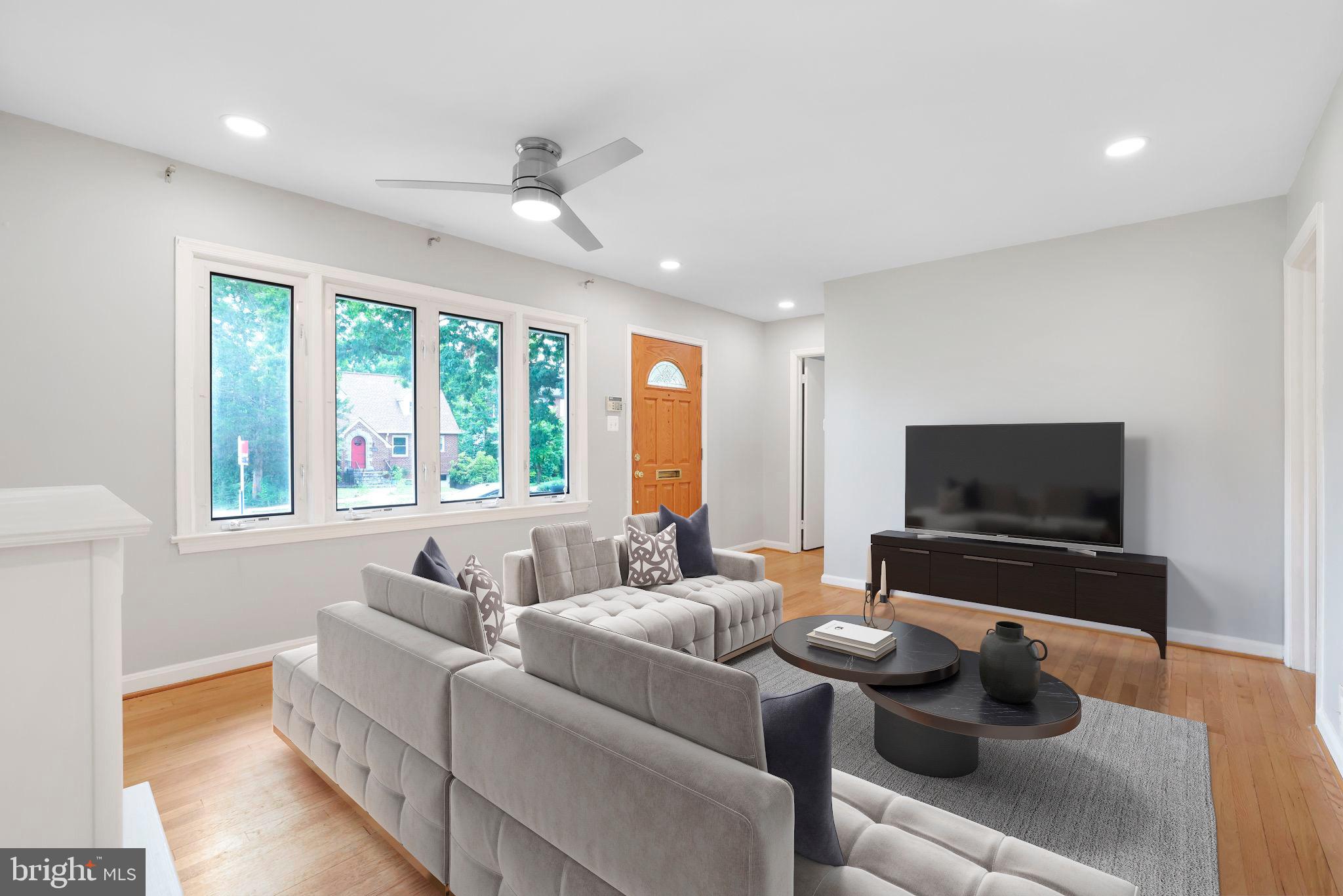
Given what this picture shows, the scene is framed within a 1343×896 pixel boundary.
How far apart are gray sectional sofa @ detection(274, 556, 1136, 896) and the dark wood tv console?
2222 millimetres

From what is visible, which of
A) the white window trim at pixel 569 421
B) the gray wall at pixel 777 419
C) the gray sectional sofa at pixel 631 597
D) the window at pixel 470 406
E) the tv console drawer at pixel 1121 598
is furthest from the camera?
the gray wall at pixel 777 419

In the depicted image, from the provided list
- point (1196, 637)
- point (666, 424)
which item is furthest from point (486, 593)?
point (1196, 637)

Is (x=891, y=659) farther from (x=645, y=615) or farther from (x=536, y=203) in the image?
(x=536, y=203)

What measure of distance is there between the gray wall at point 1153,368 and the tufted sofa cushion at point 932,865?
346cm

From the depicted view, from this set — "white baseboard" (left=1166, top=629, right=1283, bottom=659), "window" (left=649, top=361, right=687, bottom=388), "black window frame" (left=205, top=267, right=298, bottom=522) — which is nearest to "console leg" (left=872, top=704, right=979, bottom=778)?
"white baseboard" (left=1166, top=629, right=1283, bottom=659)

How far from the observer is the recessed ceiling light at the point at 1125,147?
296cm

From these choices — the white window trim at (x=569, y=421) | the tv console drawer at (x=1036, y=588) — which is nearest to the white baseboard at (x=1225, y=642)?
the tv console drawer at (x=1036, y=588)

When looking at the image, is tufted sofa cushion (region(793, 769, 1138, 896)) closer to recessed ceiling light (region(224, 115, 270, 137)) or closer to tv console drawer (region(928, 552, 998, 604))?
tv console drawer (region(928, 552, 998, 604))

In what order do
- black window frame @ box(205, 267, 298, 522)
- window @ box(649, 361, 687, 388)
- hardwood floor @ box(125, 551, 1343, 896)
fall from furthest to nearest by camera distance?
window @ box(649, 361, 687, 388)
black window frame @ box(205, 267, 298, 522)
hardwood floor @ box(125, 551, 1343, 896)

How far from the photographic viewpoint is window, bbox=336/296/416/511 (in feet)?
12.8

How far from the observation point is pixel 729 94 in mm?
2576

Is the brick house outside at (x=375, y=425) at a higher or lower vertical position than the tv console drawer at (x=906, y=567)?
higher

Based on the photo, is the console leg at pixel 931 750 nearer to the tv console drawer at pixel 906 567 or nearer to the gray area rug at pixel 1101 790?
the gray area rug at pixel 1101 790

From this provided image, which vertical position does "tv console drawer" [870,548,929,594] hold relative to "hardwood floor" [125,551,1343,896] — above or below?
above
